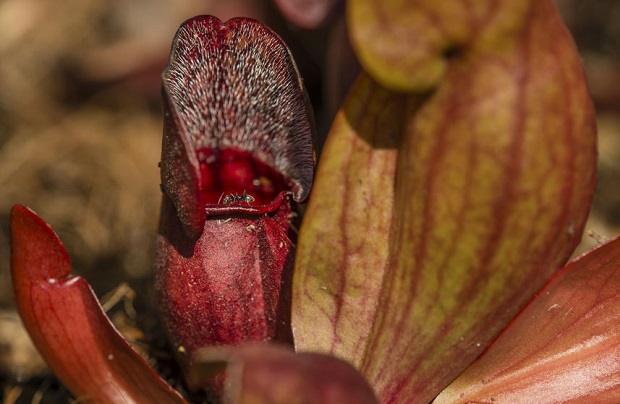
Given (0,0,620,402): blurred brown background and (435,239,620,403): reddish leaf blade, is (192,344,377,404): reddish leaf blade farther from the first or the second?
(0,0,620,402): blurred brown background

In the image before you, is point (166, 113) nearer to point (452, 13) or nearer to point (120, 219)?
point (452, 13)

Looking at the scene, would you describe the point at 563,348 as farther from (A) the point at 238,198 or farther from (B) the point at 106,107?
(B) the point at 106,107

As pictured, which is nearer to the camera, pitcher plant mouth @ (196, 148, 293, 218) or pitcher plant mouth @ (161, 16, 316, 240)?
pitcher plant mouth @ (161, 16, 316, 240)

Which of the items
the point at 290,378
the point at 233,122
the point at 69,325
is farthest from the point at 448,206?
the point at 69,325

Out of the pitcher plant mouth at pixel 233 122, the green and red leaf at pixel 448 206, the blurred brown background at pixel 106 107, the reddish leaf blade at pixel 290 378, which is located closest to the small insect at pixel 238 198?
the pitcher plant mouth at pixel 233 122

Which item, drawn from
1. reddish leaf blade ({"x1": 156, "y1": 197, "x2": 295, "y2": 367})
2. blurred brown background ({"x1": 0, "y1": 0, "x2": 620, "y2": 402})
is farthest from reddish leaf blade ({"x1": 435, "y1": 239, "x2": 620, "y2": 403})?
blurred brown background ({"x1": 0, "y1": 0, "x2": 620, "y2": 402})

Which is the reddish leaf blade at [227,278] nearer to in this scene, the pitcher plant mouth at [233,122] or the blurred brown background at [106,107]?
the pitcher plant mouth at [233,122]
